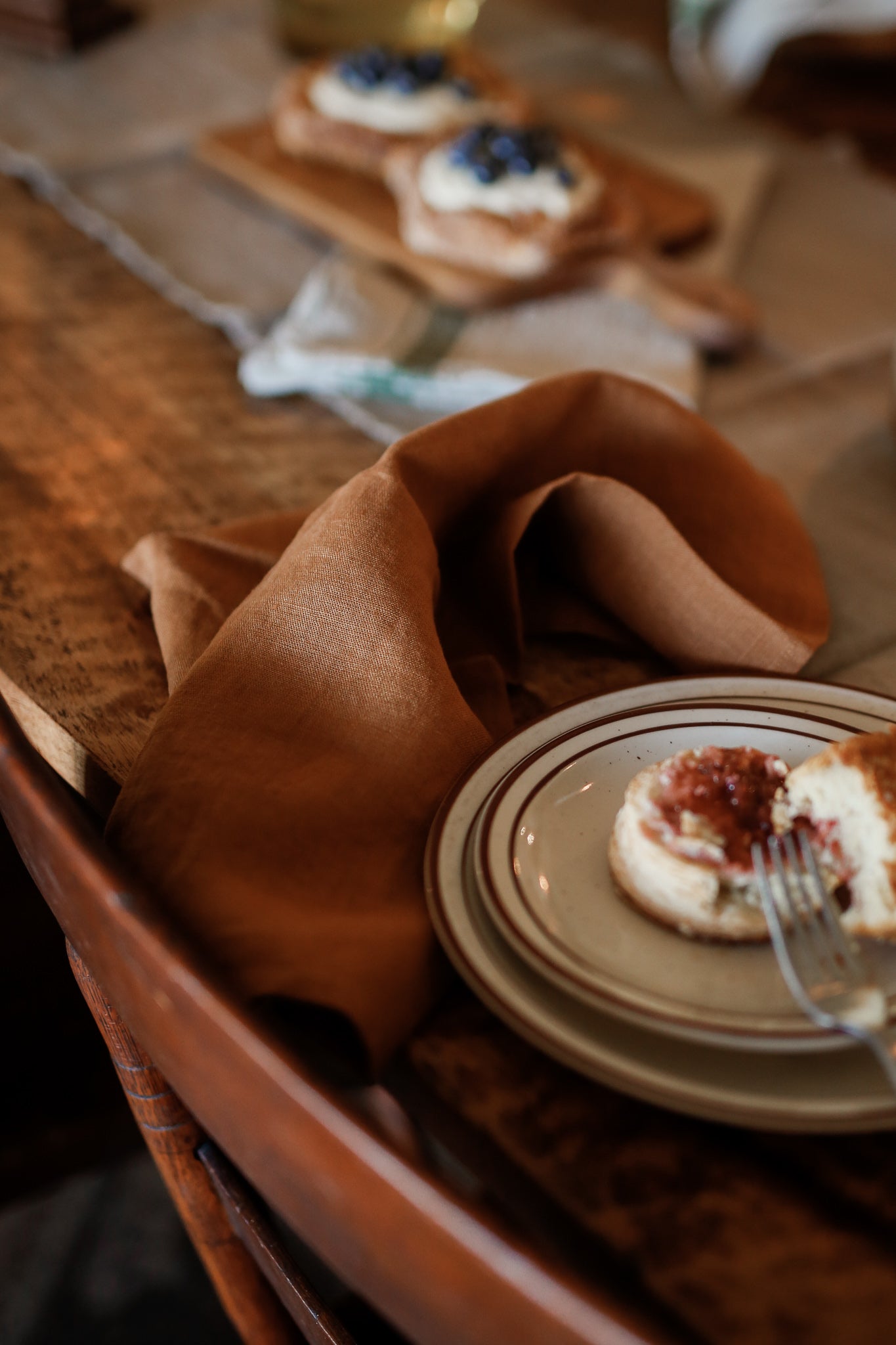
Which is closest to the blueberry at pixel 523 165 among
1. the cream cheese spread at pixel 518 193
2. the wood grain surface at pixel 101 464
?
the cream cheese spread at pixel 518 193

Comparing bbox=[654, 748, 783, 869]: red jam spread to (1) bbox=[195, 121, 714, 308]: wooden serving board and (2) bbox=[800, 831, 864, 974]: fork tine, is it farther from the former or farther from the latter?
(1) bbox=[195, 121, 714, 308]: wooden serving board

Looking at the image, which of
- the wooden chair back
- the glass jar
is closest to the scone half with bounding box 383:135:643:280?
the glass jar

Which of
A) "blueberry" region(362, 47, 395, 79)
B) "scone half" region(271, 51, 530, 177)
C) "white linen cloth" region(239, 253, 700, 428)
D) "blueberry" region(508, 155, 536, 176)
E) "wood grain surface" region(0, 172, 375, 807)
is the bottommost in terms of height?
"wood grain surface" region(0, 172, 375, 807)

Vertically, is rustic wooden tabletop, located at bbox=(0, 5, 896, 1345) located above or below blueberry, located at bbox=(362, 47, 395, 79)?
below

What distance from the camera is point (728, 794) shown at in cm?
47

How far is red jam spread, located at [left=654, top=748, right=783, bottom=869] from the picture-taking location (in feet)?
1.50

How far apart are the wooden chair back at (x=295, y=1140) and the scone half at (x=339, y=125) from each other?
108 centimetres

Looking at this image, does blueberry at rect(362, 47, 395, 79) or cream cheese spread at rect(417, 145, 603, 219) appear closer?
cream cheese spread at rect(417, 145, 603, 219)

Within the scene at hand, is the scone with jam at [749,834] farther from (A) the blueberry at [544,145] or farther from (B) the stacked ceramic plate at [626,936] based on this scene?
(A) the blueberry at [544,145]

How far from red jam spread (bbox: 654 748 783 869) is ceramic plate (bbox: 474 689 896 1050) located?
4 cm

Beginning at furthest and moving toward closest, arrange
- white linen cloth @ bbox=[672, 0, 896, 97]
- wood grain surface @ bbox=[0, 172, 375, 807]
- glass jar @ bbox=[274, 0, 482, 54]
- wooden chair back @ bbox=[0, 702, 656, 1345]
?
white linen cloth @ bbox=[672, 0, 896, 97]
glass jar @ bbox=[274, 0, 482, 54]
wood grain surface @ bbox=[0, 172, 375, 807]
wooden chair back @ bbox=[0, 702, 656, 1345]

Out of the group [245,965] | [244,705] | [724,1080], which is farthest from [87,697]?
[724,1080]

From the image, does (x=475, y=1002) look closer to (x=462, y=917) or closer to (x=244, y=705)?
(x=462, y=917)

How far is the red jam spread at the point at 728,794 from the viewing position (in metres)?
0.46
